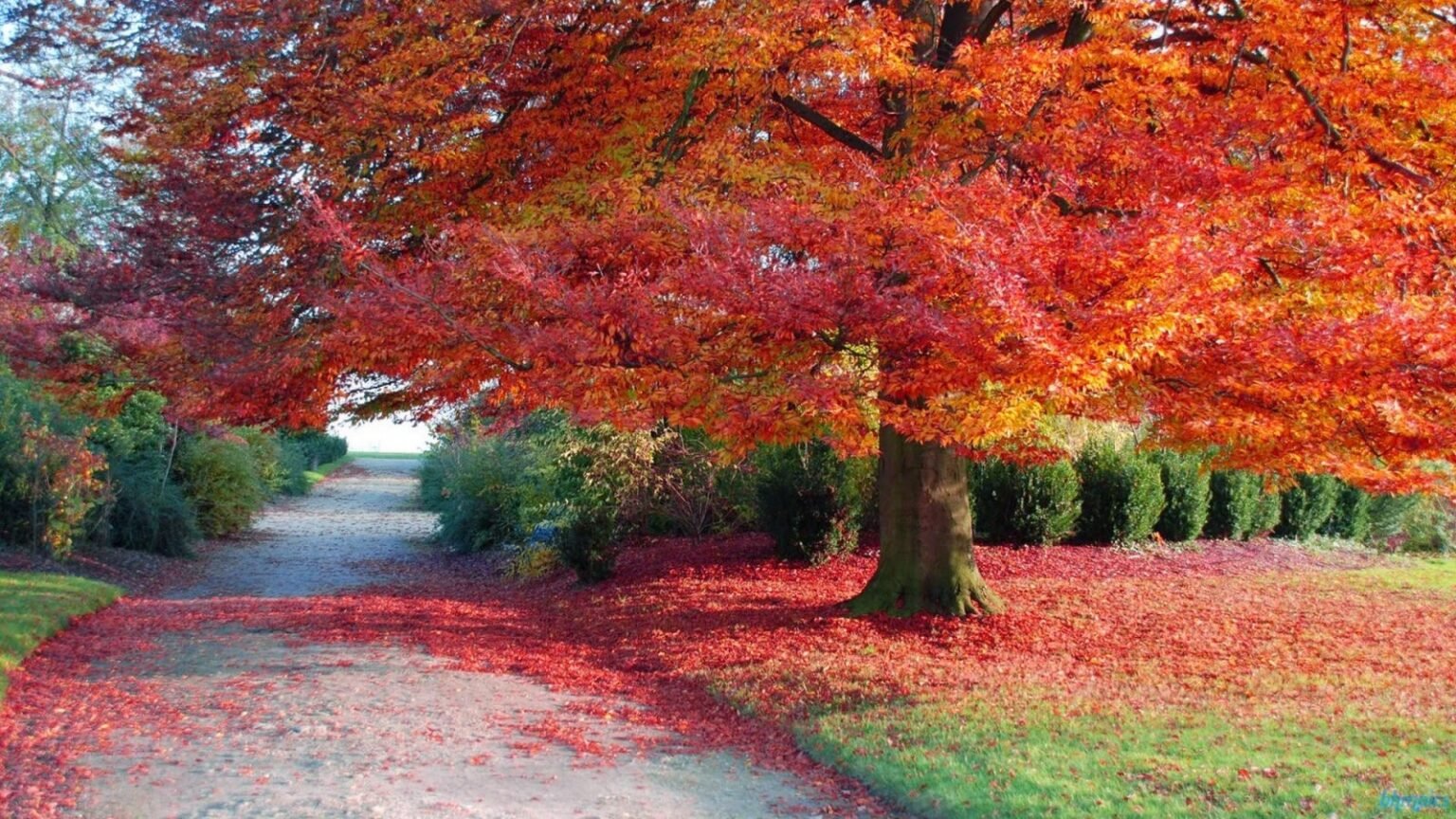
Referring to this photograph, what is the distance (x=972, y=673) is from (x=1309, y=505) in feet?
45.2

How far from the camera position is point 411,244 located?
1178 cm

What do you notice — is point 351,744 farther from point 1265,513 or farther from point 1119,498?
point 1265,513

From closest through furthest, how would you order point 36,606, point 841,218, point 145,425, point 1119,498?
1. point 841,218
2. point 36,606
3. point 1119,498
4. point 145,425

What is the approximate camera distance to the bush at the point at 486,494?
850 inches

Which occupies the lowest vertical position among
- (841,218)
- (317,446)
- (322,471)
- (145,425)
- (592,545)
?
(322,471)

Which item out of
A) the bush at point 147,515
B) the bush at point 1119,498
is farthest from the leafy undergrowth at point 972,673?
the bush at point 147,515

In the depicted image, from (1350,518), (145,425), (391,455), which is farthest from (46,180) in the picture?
(391,455)

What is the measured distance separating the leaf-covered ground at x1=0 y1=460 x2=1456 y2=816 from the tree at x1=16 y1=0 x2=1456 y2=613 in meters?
1.84

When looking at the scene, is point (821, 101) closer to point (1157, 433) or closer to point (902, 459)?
point (902, 459)

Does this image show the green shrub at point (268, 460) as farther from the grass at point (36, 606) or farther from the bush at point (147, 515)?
the grass at point (36, 606)

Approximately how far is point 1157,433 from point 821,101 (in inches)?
212

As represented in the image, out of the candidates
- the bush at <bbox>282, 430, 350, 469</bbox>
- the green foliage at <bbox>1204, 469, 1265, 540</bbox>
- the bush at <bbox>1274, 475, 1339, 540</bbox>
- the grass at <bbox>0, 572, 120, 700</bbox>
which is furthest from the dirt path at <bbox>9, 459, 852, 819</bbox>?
the bush at <bbox>282, 430, 350, 469</bbox>

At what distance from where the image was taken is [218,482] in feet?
75.7

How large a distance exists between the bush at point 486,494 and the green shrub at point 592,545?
192 inches
